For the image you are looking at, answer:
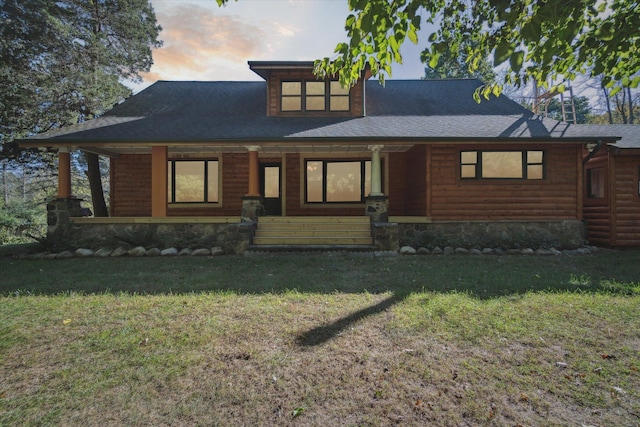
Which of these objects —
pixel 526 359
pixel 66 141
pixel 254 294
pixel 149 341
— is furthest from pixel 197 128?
pixel 526 359

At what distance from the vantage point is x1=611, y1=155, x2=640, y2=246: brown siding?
10000 millimetres

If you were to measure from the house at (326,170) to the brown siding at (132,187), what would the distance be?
4 cm

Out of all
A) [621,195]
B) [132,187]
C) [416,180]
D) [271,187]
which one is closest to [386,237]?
[416,180]

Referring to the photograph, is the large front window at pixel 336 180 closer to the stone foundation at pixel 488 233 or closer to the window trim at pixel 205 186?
the stone foundation at pixel 488 233

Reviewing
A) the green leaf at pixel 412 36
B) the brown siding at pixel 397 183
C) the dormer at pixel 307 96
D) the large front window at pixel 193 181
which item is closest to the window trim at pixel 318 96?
the dormer at pixel 307 96

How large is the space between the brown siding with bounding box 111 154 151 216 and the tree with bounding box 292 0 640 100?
1048cm

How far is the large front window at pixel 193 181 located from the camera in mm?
12461

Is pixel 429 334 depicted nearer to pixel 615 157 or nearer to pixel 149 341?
pixel 149 341

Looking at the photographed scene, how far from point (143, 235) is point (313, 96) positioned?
756 cm

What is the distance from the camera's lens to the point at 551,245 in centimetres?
964

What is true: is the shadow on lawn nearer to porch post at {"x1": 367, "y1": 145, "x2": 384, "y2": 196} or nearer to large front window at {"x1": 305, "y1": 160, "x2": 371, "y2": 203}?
porch post at {"x1": 367, "y1": 145, "x2": 384, "y2": 196}

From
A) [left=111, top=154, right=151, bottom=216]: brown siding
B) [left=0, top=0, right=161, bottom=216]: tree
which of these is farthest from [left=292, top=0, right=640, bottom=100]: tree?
[left=0, top=0, right=161, bottom=216]: tree

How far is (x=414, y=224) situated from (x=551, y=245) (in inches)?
162

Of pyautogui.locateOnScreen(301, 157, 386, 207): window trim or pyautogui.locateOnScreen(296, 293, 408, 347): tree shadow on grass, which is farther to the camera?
pyautogui.locateOnScreen(301, 157, 386, 207): window trim
